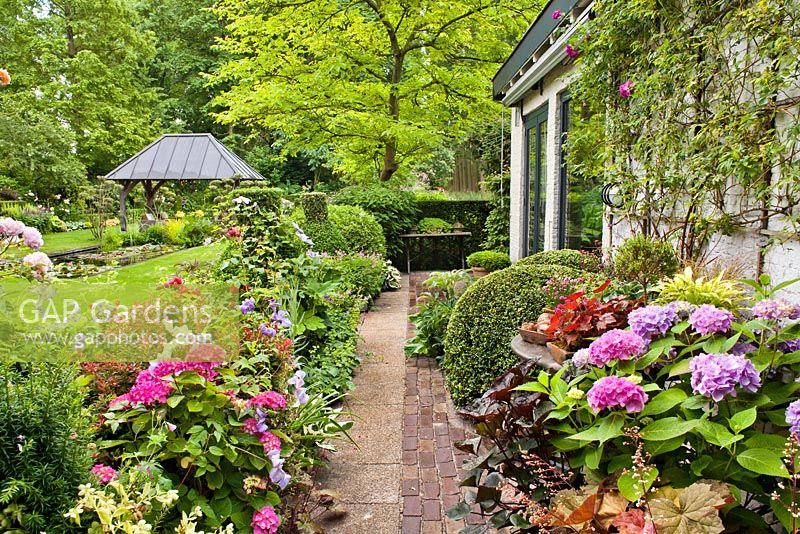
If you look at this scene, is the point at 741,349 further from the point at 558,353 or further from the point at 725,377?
the point at 558,353

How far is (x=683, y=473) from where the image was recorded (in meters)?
1.74

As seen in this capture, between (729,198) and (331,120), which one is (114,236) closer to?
(331,120)

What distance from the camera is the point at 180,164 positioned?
11.8 m

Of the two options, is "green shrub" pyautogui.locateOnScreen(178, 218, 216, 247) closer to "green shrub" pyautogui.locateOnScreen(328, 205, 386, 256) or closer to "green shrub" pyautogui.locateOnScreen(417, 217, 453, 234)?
"green shrub" pyautogui.locateOnScreen(328, 205, 386, 256)

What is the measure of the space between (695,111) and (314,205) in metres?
5.62

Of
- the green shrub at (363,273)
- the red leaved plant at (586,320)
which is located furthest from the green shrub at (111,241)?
the red leaved plant at (586,320)

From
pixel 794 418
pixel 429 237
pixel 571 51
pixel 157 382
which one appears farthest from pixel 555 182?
pixel 429 237

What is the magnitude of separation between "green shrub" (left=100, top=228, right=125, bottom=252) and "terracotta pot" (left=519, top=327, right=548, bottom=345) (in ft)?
32.2

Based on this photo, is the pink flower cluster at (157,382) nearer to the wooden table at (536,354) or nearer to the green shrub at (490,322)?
the wooden table at (536,354)

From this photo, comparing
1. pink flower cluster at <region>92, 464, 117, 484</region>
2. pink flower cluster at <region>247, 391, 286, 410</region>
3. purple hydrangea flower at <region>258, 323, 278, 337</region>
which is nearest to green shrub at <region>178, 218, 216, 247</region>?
purple hydrangea flower at <region>258, 323, 278, 337</region>

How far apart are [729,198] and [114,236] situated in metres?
11.1

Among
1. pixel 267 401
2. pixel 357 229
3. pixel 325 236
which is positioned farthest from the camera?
pixel 357 229

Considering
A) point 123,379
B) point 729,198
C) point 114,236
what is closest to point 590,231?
point 729,198

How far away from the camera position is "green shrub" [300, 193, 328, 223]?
801cm
